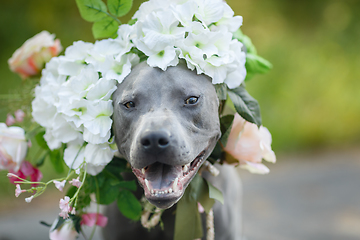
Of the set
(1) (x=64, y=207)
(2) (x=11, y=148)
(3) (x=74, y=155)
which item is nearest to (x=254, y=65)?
(3) (x=74, y=155)

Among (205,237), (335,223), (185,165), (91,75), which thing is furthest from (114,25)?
(335,223)

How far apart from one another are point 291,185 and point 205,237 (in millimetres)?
2577

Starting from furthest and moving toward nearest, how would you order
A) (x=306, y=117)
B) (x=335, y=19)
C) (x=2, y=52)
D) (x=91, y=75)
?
(x=335, y=19) < (x=306, y=117) < (x=2, y=52) < (x=91, y=75)

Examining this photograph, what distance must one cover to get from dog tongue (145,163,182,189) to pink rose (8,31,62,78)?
83 cm

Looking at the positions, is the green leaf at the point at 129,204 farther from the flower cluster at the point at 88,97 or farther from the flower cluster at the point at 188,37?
the flower cluster at the point at 188,37

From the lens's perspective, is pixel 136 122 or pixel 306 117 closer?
pixel 136 122

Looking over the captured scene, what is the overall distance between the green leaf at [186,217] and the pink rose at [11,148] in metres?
0.65

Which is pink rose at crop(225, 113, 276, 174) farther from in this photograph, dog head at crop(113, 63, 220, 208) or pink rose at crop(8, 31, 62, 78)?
pink rose at crop(8, 31, 62, 78)

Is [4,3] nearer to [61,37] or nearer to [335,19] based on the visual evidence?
[61,37]

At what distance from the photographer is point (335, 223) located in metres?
2.96

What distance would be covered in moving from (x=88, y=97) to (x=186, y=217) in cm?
56

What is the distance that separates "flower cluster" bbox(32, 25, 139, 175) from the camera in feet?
3.71

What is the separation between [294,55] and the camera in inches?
193

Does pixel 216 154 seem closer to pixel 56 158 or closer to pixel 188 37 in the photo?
pixel 188 37
